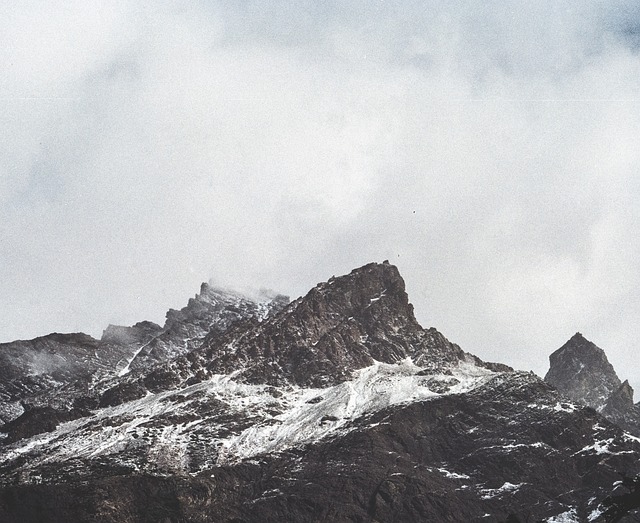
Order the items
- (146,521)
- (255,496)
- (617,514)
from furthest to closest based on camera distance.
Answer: (255,496) < (146,521) < (617,514)

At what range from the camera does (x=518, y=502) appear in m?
199

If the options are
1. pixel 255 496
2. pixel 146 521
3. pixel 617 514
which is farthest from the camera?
Answer: pixel 255 496

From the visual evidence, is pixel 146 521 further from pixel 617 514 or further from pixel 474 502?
pixel 617 514

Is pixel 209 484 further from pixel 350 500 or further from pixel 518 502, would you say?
pixel 518 502

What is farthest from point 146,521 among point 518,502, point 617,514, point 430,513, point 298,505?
point 617,514

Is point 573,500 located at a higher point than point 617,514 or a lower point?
higher

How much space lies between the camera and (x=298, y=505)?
633ft

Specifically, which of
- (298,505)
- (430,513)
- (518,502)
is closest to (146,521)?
(298,505)

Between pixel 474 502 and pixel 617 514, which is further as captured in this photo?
pixel 474 502

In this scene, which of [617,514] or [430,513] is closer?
[617,514]

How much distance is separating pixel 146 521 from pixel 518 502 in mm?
76194

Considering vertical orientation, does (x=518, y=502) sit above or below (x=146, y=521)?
below

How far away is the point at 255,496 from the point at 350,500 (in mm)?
19517

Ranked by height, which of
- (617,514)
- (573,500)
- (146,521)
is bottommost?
(617,514)
